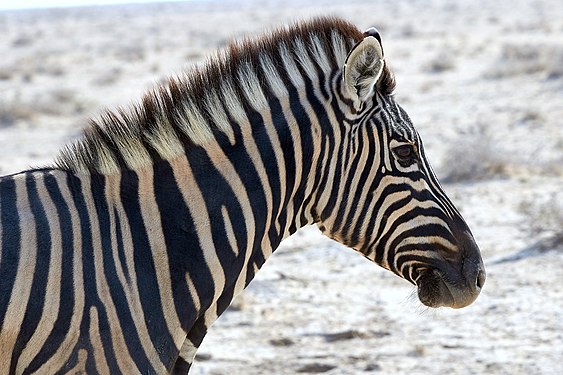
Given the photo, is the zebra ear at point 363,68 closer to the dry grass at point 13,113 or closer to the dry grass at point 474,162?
the dry grass at point 474,162

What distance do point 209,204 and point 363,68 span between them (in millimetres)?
769

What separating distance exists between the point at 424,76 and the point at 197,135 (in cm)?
2128

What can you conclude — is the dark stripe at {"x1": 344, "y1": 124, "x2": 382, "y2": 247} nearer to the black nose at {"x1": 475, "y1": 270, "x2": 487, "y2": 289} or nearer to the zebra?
the zebra

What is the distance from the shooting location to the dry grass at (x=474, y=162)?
38.5 feet

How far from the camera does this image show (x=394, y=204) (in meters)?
3.72

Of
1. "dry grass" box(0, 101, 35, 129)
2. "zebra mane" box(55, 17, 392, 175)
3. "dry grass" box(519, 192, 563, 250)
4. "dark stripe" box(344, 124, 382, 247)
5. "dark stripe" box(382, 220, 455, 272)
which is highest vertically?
"zebra mane" box(55, 17, 392, 175)

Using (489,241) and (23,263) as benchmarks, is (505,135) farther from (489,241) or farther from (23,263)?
(23,263)

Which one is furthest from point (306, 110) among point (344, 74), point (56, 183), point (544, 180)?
point (544, 180)

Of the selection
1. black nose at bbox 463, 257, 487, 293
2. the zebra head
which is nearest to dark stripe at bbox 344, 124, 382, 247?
the zebra head

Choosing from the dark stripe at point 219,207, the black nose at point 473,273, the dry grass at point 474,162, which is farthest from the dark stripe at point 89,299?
the dry grass at point 474,162

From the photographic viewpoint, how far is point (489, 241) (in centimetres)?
907

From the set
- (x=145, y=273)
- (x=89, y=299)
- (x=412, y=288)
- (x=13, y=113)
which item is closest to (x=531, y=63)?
(x=13, y=113)

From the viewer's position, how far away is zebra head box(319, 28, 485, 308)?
3.69 metres

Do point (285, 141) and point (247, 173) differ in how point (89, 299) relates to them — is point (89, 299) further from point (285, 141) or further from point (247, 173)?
point (285, 141)
